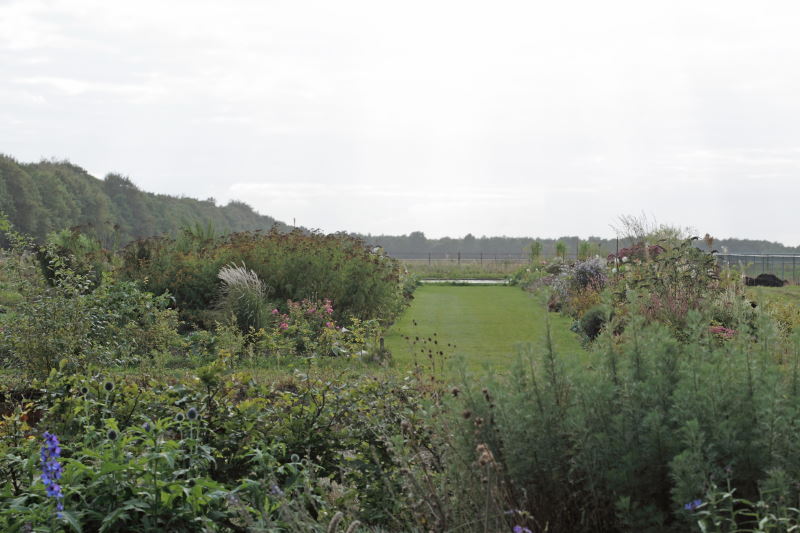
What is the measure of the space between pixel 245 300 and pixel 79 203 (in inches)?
1623

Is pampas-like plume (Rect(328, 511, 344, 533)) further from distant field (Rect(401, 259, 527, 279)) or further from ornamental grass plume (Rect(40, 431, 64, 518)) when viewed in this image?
distant field (Rect(401, 259, 527, 279))

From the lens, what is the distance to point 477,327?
1301cm

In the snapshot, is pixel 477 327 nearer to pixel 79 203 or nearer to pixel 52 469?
pixel 52 469

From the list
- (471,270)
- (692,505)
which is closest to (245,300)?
(692,505)

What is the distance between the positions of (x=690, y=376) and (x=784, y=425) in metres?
0.35

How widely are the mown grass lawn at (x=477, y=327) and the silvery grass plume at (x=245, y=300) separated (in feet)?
6.39

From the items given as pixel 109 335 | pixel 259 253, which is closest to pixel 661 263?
pixel 259 253

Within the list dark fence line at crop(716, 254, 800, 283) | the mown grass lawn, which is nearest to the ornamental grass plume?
the mown grass lawn

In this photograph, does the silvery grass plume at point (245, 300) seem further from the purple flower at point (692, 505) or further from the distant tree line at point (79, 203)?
the distant tree line at point (79, 203)

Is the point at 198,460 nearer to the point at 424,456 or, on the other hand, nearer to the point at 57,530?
the point at 57,530

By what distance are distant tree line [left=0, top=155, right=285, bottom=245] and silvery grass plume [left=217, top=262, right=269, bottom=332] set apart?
2419cm

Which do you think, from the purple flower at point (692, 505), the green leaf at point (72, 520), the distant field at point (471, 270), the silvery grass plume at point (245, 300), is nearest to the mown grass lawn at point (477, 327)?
the silvery grass plume at point (245, 300)

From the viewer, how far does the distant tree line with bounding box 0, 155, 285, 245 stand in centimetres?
4128

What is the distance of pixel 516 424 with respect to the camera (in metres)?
2.88
